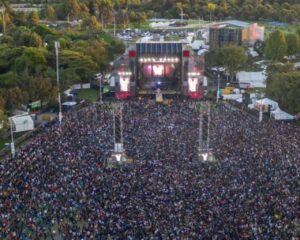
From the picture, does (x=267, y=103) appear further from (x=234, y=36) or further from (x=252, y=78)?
(x=234, y=36)

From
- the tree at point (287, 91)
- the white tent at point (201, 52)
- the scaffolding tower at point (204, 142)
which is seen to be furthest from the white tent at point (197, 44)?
the scaffolding tower at point (204, 142)

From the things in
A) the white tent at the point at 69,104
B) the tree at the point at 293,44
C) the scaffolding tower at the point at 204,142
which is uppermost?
the scaffolding tower at the point at 204,142

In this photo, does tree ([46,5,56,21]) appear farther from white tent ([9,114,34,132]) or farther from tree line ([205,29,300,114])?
white tent ([9,114,34,132])

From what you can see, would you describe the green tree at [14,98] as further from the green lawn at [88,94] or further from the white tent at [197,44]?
the white tent at [197,44]

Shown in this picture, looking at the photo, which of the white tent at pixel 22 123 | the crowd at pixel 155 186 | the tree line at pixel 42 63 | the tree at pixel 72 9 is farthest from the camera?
the tree at pixel 72 9

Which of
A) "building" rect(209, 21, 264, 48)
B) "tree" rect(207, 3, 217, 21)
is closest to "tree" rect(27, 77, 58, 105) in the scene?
"building" rect(209, 21, 264, 48)

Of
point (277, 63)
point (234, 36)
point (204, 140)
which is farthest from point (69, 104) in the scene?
point (234, 36)
